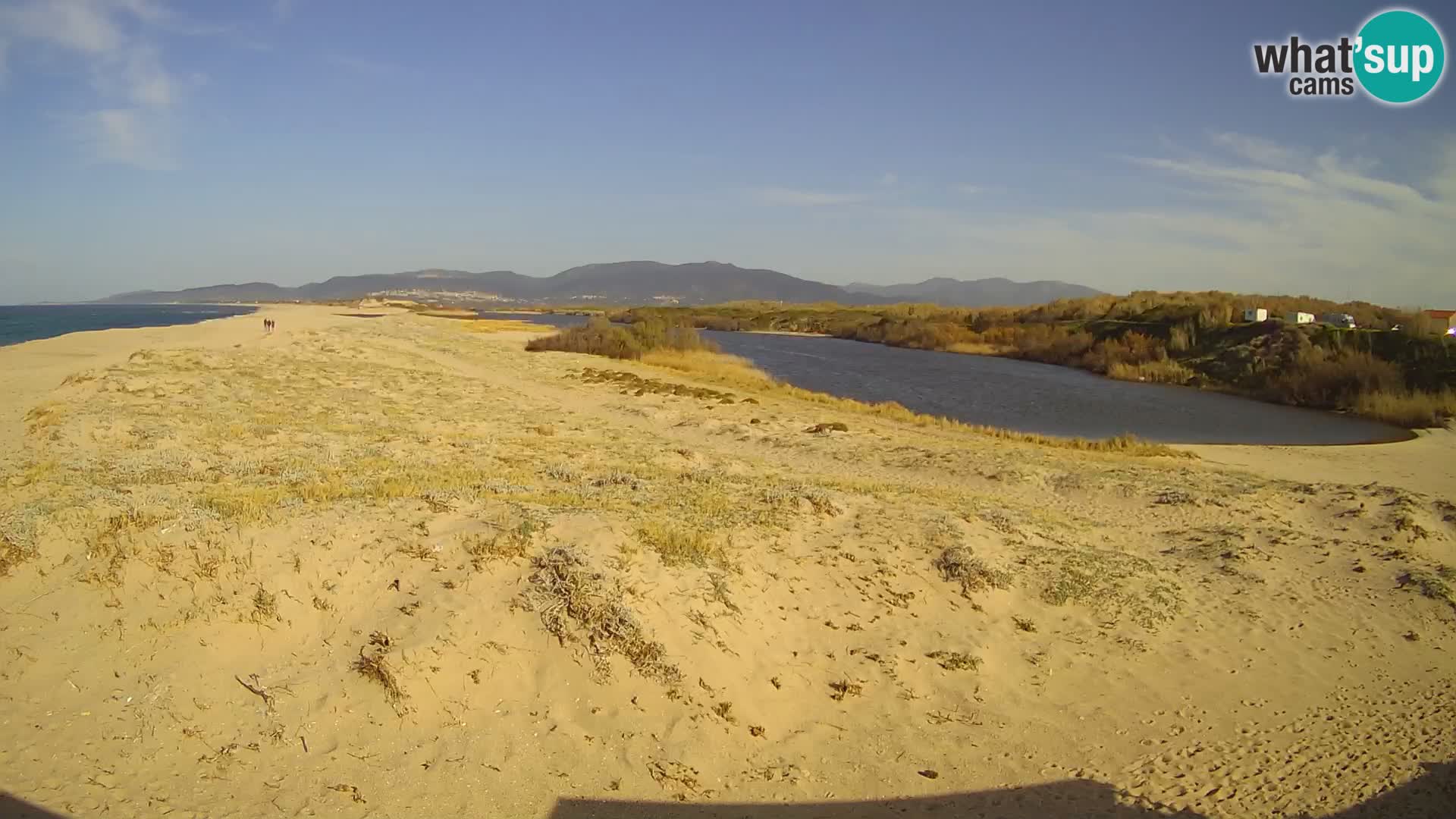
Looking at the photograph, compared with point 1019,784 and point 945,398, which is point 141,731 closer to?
point 1019,784

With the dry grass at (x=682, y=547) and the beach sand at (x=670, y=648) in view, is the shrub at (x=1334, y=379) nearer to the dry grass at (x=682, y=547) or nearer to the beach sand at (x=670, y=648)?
the beach sand at (x=670, y=648)

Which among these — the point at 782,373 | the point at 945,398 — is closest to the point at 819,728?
the point at 945,398

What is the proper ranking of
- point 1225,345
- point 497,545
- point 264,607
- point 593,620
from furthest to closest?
point 1225,345, point 497,545, point 593,620, point 264,607

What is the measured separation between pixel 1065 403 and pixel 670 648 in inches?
1340

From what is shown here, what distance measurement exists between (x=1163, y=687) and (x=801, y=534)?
3.96 metres

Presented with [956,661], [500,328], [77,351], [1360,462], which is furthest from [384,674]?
[500,328]

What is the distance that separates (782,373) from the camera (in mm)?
48094

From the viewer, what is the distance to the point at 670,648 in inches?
280

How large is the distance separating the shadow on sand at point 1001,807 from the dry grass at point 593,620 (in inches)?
50.6

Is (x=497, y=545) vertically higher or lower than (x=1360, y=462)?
higher

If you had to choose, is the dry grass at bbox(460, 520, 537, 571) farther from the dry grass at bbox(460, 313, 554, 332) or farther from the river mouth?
the dry grass at bbox(460, 313, 554, 332)

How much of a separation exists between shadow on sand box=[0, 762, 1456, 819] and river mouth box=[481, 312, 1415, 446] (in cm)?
2241

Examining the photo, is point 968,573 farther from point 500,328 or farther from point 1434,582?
point 500,328

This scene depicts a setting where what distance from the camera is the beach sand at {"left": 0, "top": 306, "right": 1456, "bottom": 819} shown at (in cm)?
575
